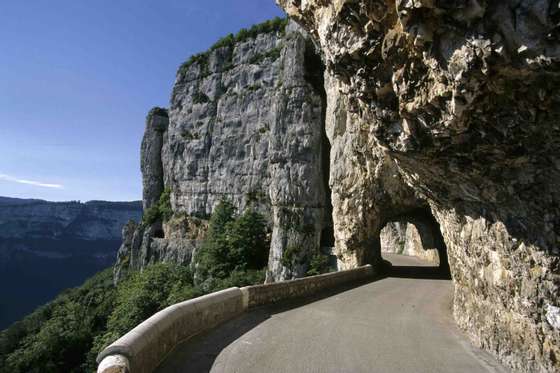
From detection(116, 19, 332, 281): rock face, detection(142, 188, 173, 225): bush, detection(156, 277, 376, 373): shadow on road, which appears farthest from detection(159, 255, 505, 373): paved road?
detection(142, 188, 173, 225): bush

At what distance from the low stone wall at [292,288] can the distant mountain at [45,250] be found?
131504 mm

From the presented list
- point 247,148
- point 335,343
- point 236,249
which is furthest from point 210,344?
point 247,148

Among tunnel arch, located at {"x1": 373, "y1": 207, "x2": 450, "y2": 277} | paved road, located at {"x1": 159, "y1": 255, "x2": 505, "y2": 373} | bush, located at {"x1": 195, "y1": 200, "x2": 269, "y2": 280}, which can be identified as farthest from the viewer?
bush, located at {"x1": 195, "y1": 200, "x2": 269, "y2": 280}

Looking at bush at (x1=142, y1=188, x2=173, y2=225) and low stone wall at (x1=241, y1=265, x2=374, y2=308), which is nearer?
low stone wall at (x1=241, y1=265, x2=374, y2=308)

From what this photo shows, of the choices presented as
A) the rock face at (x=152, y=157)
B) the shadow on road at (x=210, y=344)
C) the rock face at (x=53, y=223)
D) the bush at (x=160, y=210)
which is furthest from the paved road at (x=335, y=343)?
the rock face at (x=53, y=223)

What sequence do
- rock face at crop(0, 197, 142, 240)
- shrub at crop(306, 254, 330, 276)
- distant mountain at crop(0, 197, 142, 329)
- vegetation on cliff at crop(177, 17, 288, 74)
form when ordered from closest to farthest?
shrub at crop(306, 254, 330, 276) → vegetation on cliff at crop(177, 17, 288, 74) → distant mountain at crop(0, 197, 142, 329) → rock face at crop(0, 197, 142, 240)

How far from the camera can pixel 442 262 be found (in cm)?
2394

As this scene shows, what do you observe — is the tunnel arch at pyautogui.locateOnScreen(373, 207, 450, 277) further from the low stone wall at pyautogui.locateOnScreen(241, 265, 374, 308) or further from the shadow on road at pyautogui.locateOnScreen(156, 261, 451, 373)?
the shadow on road at pyautogui.locateOnScreen(156, 261, 451, 373)

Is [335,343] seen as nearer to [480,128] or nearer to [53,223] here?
[480,128]

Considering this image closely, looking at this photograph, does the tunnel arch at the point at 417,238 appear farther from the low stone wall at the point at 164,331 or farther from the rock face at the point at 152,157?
the rock face at the point at 152,157

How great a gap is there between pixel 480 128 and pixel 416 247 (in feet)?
104

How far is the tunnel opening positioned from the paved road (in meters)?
9.42

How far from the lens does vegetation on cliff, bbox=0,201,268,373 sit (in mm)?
31109

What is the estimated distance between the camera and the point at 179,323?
6469 mm
